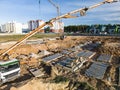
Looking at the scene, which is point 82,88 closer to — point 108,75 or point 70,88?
point 70,88

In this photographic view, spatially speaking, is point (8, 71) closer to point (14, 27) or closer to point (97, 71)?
point (97, 71)

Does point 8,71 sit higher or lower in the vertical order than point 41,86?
higher

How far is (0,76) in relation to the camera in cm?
1422

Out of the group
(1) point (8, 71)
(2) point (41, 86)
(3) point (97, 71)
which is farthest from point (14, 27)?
(2) point (41, 86)

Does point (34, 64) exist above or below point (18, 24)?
below

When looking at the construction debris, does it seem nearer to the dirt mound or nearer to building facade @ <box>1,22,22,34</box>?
the dirt mound

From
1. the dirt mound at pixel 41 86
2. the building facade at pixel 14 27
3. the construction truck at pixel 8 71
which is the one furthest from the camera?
the building facade at pixel 14 27

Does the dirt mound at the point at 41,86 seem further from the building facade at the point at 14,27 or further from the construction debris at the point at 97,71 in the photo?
the building facade at the point at 14,27

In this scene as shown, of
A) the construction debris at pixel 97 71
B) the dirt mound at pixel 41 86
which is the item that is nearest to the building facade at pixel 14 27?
the construction debris at pixel 97 71

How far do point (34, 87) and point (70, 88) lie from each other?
8.81ft

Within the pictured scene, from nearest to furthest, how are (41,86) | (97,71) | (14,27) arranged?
(41,86) < (97,71) < (14,27)

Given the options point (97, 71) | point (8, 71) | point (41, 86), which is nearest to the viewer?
point (41, 86)

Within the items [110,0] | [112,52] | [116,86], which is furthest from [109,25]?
[116,86]

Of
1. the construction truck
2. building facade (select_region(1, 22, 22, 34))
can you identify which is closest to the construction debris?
the construction truck
